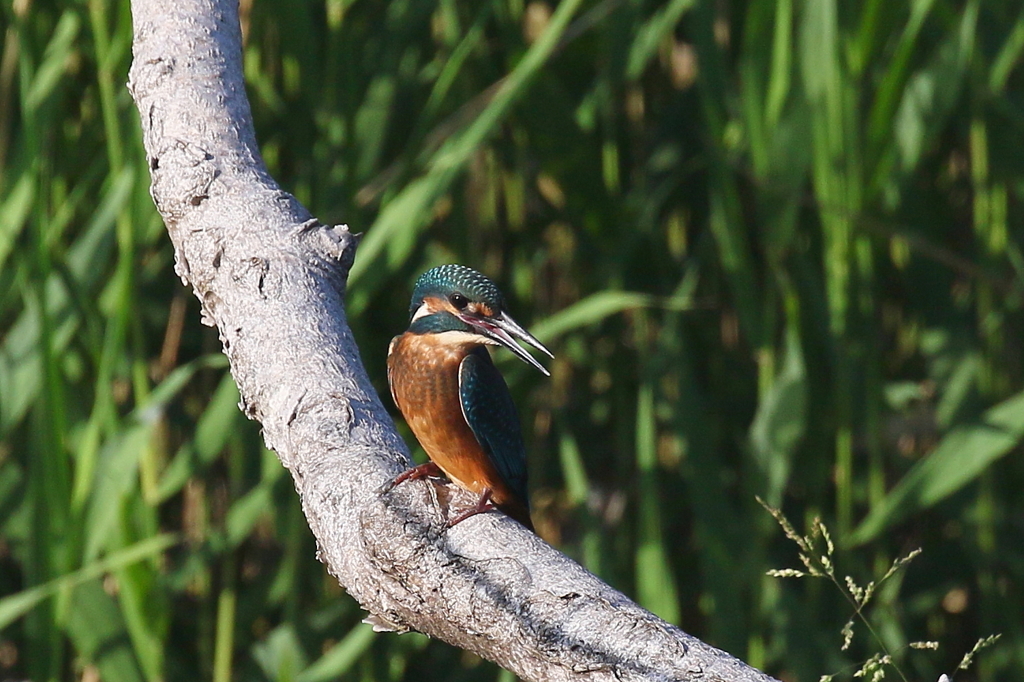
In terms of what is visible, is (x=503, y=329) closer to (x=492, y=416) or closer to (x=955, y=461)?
(x=492, y=416)

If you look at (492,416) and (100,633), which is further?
(100,633)

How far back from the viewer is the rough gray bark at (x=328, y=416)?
0.88 meters

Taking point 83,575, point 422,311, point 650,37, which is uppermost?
point 650,37

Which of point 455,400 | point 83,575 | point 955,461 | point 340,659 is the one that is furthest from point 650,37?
point 83,575

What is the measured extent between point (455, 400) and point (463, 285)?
232 mm

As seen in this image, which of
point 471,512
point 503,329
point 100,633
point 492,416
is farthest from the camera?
point 100,633

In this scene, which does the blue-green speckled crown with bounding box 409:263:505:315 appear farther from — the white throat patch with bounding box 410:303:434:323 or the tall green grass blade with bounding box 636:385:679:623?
the tall green grass blade with bounding box 636:385:679:623

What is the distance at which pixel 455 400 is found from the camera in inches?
74.5

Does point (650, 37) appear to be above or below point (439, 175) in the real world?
above

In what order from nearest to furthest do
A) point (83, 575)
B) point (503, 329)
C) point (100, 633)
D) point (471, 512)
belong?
point (471, 512) < point (503, 329) < point (83, 575) < point (100, 633)

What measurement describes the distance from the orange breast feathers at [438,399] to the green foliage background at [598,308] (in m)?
0.31

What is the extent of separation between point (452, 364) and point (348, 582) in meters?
0.85

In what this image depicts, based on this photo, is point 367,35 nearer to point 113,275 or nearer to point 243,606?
point 113,275

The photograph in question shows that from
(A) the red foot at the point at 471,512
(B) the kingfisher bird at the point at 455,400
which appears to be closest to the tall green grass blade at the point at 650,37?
(B) the kingfisher bird at the point at 455,400
